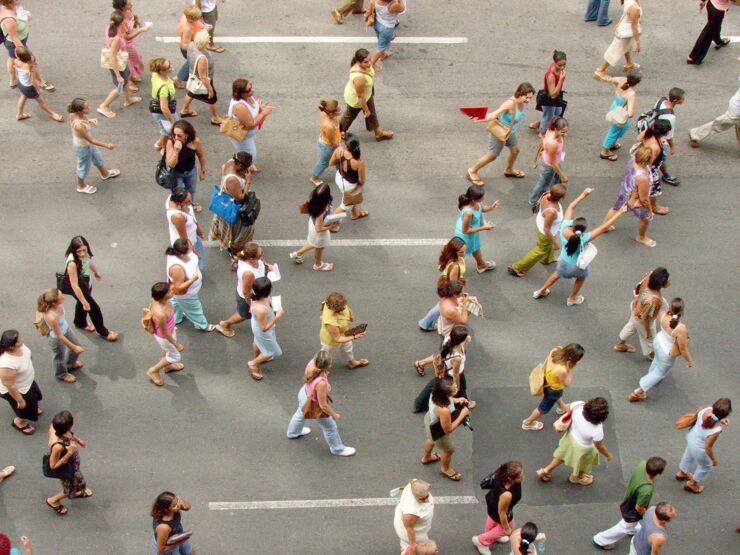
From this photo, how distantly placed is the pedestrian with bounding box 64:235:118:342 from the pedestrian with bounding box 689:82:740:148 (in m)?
9.41

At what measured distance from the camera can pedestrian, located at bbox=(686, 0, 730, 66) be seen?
661 inches

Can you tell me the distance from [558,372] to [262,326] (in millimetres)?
3424

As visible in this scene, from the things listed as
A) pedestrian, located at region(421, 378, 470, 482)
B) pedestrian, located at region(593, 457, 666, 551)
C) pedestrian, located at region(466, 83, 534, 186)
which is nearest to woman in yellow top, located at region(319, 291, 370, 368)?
pedestrian, located at region(421, 378, 470, 482)

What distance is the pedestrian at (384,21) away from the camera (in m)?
16.1

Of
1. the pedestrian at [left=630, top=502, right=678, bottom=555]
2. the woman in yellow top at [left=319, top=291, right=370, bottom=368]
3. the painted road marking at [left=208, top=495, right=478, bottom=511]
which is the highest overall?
the woman in yellow top at [left=319, top=291, right=370, bottom=368]

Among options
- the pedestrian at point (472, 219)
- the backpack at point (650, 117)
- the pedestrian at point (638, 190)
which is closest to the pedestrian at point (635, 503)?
the pedestrian at point (472, 219)

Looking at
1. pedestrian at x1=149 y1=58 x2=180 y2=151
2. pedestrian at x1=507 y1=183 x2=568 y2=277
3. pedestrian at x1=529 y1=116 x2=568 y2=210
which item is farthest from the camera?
pedestrian at x1=149 y1=58 x2=180 y2=151

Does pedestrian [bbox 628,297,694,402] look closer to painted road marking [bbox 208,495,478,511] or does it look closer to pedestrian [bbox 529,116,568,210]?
painted road marking [bbox 208,495,478,511]

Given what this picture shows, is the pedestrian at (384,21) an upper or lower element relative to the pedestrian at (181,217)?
Result: upper

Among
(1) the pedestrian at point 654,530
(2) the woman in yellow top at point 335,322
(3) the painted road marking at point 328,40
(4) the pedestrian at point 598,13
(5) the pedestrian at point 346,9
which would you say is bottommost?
(1) the pedestrian at point 654,530

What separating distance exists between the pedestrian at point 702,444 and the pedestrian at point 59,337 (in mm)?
7028

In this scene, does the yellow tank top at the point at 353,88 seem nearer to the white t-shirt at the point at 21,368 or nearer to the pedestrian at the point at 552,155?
the pedestrian at the point at 552,155

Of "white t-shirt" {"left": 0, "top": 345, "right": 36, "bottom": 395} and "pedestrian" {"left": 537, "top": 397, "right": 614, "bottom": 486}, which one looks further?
"white t-shirt" {"left": 0, "top": 345, "right": 36, "bottom": 395}

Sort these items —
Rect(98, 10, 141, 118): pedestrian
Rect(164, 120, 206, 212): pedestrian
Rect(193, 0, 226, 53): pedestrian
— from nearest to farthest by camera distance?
Rect(164, 120, 206, 212): pedestrian
Rect(98, 10, 141, 118): pedestrian
Rect(193, 0, 226, 53): pedestrian
